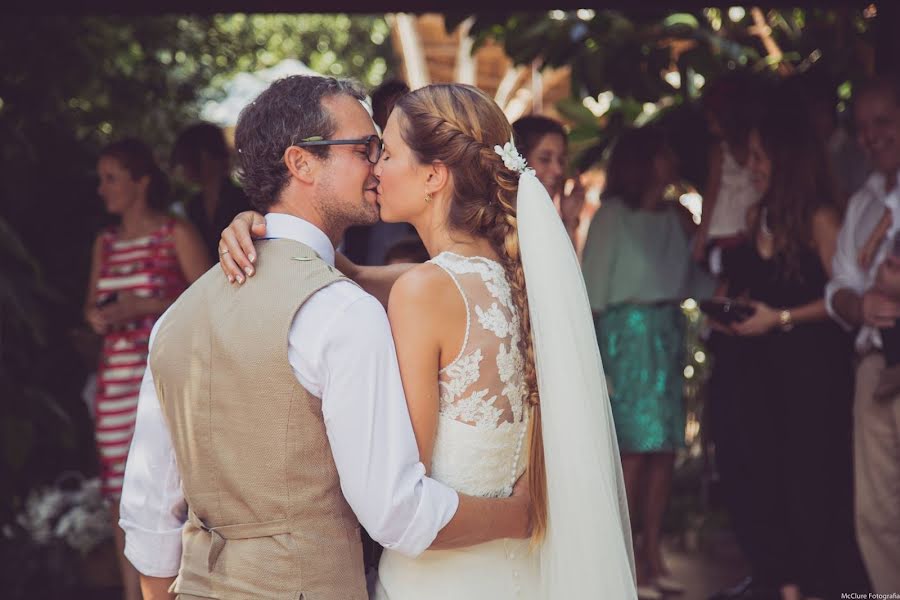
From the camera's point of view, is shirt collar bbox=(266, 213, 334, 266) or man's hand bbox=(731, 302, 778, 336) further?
man's hand bbox=(731, 302, 778, 336)

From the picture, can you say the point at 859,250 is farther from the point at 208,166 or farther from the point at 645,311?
the point at 208,166

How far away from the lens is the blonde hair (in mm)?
2316

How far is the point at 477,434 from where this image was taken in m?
2.27

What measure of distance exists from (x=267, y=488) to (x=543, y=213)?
0.76m

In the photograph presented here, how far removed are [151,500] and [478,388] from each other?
71 cm

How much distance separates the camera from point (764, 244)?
15.2 ft

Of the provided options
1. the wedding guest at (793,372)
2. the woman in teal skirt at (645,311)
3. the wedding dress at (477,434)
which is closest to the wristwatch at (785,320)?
the wedding guest at (793,372)

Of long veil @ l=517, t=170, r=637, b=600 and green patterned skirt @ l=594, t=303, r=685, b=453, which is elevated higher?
long veil @ l=517, t=170, r=637, b=600

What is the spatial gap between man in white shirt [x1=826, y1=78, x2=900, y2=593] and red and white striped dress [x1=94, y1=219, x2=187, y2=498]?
277 centimetres

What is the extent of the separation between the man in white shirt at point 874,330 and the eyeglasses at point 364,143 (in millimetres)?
2397

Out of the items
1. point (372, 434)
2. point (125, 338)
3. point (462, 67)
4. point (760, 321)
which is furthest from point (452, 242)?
point (462, 67)

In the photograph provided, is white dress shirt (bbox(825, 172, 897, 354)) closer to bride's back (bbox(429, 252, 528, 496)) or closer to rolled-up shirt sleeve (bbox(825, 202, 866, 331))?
rolled-up shirt sleeve (bbox(825, 202, 866, 331))

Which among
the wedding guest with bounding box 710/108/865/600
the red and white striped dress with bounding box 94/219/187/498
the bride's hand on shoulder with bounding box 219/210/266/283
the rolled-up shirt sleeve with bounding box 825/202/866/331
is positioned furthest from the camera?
the red and white striped dress with bounding box 94/219/187/498

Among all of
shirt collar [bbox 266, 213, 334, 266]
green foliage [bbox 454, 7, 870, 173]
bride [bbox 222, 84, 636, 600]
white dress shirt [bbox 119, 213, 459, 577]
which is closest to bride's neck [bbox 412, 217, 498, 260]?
bride [bbox 222, 84, 636, 600]
